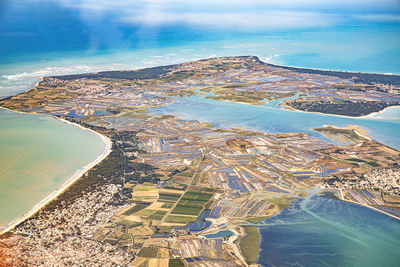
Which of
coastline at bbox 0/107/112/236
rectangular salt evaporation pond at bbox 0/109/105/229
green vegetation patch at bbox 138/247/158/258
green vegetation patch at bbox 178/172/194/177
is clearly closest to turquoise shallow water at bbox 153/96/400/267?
green vegetation patch at bbox 138/247/158/258

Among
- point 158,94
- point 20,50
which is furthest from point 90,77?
point 20,50

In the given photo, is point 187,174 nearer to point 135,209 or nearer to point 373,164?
point 135,209

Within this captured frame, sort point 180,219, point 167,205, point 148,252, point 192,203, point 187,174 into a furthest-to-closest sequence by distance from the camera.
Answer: point 187,174 → point 192,203 → point 167,205 → point 180,219 → point 148,252

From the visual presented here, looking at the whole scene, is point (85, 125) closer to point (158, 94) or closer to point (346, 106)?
point (158, 94)

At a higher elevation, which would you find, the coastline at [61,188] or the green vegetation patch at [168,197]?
the coastline at [61,188]

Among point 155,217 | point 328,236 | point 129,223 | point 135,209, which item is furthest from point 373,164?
point 129,223

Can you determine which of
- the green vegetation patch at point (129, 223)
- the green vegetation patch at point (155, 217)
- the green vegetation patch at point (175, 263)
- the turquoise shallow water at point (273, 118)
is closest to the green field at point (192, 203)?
the green vegetation patch at point (155, 217)

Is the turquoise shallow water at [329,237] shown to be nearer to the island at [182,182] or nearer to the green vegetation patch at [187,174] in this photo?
the island at [182,182]
